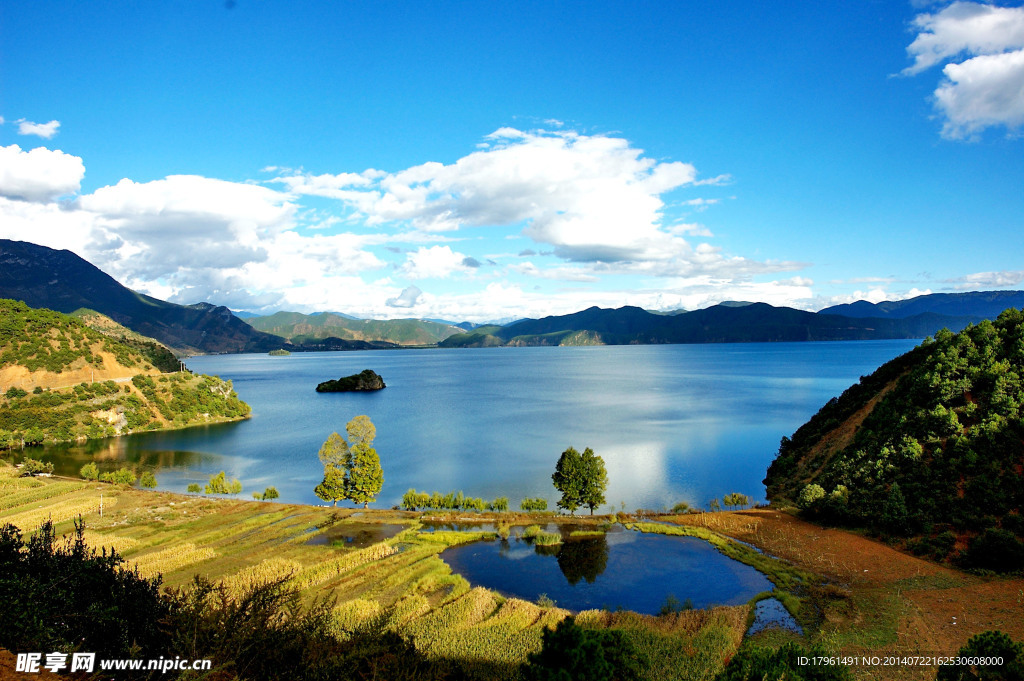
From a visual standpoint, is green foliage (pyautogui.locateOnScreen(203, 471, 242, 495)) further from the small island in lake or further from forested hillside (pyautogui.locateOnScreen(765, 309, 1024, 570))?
the small island in lake

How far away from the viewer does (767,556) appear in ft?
116

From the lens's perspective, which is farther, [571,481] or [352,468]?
[352,468]

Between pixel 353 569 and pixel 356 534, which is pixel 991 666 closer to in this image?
pixel 353 569

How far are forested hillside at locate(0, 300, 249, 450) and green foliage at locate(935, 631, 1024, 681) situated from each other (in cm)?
10538

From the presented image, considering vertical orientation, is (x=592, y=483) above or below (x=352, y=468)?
below

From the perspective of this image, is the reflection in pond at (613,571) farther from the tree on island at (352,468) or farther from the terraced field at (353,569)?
the tree on island at (352,468)

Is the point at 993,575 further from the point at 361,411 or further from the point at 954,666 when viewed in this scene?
the point at 361,411

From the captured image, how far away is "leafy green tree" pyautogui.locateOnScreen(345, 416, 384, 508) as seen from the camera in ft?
161

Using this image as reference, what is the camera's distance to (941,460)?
39.2 meters

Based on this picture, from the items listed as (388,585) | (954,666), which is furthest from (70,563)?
(954,666)

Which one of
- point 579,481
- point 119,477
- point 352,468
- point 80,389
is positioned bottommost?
point 119,477

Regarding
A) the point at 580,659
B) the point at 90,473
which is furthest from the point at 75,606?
the point at 90,473

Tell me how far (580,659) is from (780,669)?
6487mm

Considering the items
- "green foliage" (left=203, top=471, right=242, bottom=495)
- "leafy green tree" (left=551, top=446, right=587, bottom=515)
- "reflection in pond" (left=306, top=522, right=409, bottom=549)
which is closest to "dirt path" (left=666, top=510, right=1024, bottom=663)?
"leafy green tree" (left=551, top=446, right=587, bottom=515)
